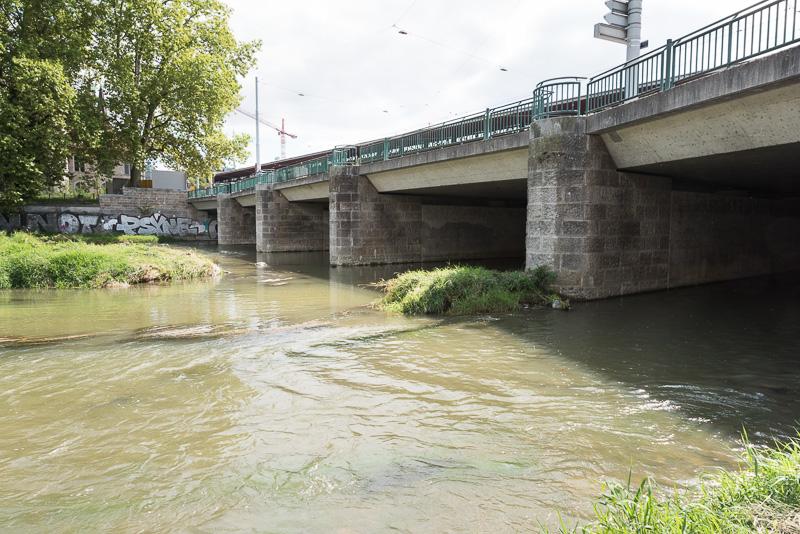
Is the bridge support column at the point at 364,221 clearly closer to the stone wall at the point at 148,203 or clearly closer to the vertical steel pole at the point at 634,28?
the vertical steel pole at the point at 634,28

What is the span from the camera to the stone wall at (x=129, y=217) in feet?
136

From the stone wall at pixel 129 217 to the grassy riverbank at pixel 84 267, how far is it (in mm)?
21050

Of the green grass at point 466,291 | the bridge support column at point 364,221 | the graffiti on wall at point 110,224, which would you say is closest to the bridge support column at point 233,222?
the graffiti on wall at point 110,224

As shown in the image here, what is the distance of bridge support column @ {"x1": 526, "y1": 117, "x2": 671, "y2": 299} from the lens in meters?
14.0

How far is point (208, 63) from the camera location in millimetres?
39062

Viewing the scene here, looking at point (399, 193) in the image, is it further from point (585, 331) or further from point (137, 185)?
Result: point (137, 185)

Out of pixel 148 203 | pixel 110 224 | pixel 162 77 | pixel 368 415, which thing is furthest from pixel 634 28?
pixel 148 203

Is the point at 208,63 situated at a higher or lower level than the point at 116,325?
higher

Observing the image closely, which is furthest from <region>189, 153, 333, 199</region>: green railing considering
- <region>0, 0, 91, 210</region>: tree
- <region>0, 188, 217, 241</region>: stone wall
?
<region>0, 0, 91, 210</region>: tree

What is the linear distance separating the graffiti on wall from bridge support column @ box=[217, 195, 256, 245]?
7276mm

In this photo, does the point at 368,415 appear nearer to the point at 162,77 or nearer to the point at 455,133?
the point at 455,133

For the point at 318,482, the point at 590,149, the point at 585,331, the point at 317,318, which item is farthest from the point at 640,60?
the point at 318,482

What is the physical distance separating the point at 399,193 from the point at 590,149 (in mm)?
13513

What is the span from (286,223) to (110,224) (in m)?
19.0
